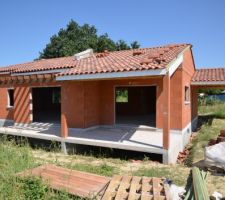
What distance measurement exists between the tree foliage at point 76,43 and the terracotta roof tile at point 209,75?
97.1 ft

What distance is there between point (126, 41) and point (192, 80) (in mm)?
33668

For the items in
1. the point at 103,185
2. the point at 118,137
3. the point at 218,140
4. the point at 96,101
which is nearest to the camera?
the point at 103,185

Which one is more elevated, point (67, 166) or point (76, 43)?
point (76, 43)

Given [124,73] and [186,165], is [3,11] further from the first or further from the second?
[186,165]

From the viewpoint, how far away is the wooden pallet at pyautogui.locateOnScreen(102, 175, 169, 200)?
5.29 metres

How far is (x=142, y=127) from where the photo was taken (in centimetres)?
1368

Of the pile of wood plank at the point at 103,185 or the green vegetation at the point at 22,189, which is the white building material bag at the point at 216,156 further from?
the green vegetation at the point at 22,189

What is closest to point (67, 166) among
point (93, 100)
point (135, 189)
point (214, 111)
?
point (135, 189)

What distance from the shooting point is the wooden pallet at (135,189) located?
5293 millimetres

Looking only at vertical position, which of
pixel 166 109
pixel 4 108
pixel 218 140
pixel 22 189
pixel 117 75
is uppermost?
pixel 117 75

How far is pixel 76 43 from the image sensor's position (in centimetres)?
4800

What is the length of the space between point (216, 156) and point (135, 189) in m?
3.84

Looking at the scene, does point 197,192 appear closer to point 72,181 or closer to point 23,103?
point 72,181

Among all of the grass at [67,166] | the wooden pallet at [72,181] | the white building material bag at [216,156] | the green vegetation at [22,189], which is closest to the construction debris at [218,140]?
the grass at [67,166]
